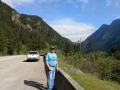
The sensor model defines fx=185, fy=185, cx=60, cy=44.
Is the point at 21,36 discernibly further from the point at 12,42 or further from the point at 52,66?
the point at 52,66

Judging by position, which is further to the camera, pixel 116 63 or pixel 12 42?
pixel 12 42

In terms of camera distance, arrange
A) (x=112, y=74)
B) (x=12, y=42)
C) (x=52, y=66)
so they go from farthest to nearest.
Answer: (x=12, y=42)
(x=112, y=74)
(x=52, y=66)

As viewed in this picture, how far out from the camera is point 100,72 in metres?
15.4

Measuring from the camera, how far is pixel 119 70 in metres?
15.6

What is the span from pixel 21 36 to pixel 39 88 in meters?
168

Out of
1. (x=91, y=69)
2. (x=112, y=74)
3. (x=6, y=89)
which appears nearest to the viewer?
(x=6, y=89)

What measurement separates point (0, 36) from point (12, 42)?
16.1 meters

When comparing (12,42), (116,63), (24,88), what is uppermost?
(12,42)

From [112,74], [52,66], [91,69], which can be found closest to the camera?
[52,66]

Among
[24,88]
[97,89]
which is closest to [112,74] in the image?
[97,89]

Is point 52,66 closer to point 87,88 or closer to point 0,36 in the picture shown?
point 87,88

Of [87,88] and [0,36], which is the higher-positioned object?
[0,36]

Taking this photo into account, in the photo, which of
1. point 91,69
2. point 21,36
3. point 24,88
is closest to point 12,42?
point 91,69

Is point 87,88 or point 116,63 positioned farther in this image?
point 116,63
